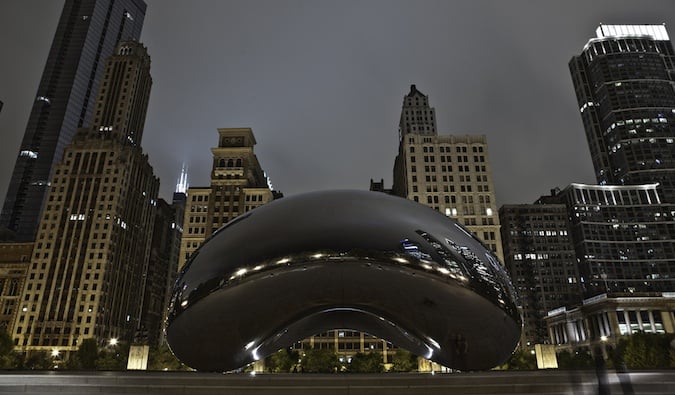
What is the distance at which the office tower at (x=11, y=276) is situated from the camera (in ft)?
296

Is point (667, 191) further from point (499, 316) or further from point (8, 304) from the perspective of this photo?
point (8, 304)

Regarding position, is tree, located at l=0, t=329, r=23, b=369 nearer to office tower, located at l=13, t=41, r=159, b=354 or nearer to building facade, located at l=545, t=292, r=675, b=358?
office tower, located at l=13, t=41, r=159, b=354

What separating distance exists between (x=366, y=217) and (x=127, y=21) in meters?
205

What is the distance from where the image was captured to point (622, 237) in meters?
126

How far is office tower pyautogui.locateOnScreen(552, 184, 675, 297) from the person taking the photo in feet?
396

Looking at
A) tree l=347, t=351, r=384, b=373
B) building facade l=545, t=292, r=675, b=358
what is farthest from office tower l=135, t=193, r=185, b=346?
building facade l=545, t=292, r=675, b=358

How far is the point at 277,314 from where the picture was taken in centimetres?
458

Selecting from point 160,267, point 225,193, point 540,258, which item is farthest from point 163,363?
point 540,258

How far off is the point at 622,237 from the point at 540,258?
2518cm

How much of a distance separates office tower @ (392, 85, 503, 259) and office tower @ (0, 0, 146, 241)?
99.9 m

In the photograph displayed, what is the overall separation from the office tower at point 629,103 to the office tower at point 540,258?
33162 millimetres

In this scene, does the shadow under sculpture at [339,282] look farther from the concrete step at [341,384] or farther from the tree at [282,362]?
the tree at [282,362]

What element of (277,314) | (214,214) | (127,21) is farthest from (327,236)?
(127,21)

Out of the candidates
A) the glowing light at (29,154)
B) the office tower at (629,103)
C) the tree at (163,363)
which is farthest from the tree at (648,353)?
the glowing light at (29,154)
